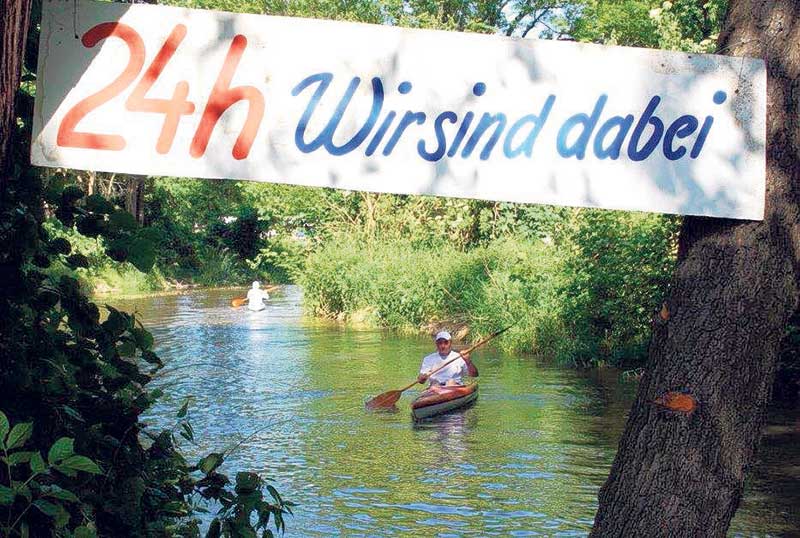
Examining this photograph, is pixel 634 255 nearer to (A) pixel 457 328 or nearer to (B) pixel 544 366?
(B) pixel 544 366

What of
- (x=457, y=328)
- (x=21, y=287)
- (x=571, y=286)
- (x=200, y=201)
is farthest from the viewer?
(x=200, y=201)

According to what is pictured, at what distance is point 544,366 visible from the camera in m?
17.9

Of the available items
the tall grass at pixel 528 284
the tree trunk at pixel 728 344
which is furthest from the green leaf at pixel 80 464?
the tall grass at pixel 528 284

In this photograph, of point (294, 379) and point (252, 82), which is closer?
point (252, 82)

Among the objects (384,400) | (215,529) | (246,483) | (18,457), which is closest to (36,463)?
(18,457)

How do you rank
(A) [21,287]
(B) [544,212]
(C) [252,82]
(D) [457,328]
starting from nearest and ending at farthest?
1. (C) [252,82]
2. (A) [21,287]
3. (D) [457,328]
4. (B) [544,212]

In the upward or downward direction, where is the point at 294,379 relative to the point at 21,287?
downward

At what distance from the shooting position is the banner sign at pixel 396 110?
2.72 m

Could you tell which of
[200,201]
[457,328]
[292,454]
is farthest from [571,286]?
[200,201]

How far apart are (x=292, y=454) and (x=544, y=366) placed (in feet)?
21.7

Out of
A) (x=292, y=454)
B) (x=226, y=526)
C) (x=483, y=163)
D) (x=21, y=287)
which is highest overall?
(x=483, y=163)

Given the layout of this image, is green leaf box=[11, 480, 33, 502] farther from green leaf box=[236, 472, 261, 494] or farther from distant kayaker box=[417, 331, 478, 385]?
distant kayaker box=[417, 331, 478, 385]

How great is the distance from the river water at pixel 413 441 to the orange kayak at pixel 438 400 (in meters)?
0.20

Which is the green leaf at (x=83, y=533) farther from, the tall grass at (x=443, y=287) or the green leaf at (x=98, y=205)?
the tall grass at (x=443, y=287)
